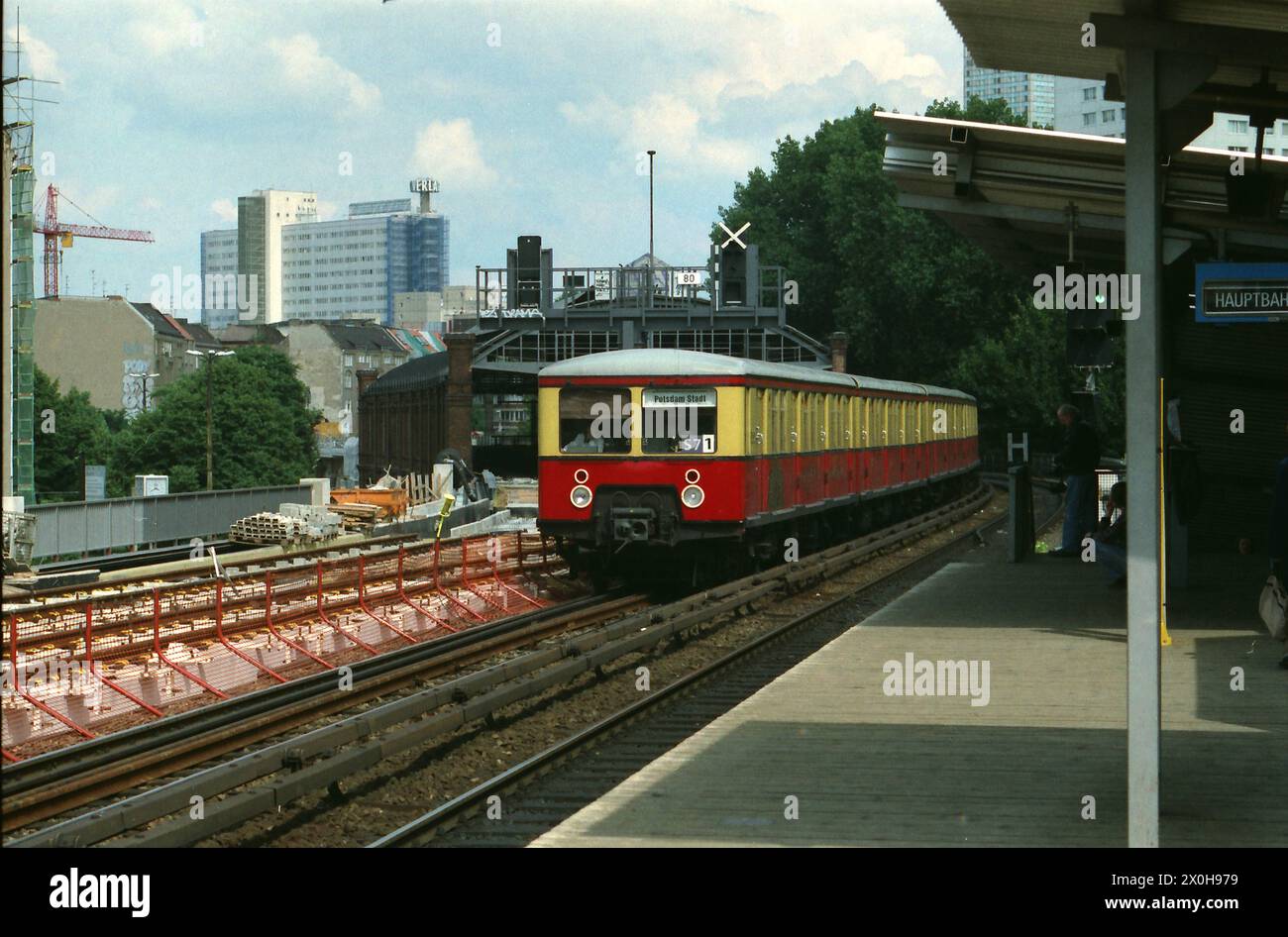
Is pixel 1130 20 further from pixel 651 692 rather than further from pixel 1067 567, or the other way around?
pixel 1067 567

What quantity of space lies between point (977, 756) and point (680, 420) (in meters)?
11.0

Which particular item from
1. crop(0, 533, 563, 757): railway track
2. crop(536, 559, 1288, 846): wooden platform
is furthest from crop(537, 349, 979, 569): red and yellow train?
crop(536, 559, 1288, 846): wooden platform

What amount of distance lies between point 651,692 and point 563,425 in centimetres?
697

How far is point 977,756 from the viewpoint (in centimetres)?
905

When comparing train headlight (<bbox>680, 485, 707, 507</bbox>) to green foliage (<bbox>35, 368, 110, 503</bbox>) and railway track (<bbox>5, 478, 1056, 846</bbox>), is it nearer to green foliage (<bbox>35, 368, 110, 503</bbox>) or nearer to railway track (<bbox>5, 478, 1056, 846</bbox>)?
railway track (<bbox>5, 478, 1056, 846</bbox>)

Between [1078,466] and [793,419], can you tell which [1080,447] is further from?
[793,419]

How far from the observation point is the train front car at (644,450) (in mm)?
19641

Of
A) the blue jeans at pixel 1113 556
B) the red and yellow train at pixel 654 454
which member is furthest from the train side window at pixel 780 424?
the blue jeans at pixel 1113 556

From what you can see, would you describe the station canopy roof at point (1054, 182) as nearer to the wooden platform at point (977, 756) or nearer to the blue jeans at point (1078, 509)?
the blue jeans at point (1078, 509)

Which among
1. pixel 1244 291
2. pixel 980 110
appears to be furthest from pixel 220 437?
pixel 1244 291

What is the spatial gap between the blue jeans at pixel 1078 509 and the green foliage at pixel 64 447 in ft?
293

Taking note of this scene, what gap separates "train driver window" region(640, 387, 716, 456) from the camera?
64.5 feet

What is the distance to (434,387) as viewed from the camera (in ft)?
195
